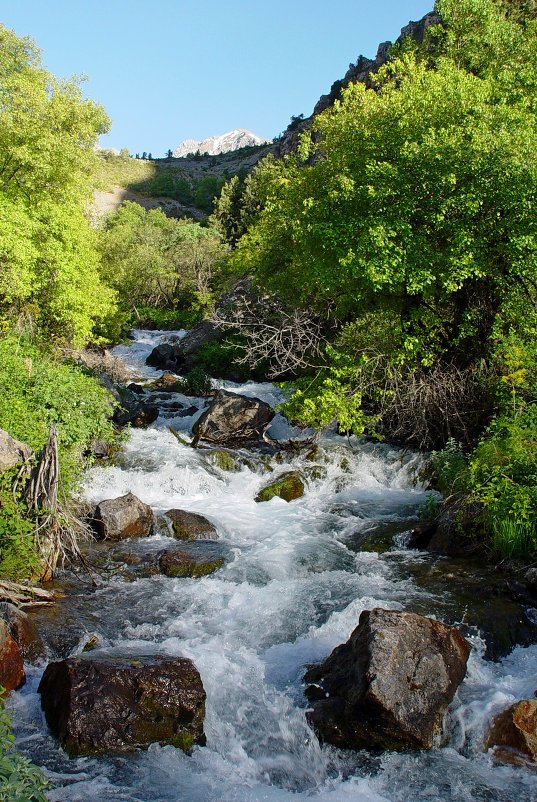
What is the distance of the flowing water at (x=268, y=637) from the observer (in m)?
5.99

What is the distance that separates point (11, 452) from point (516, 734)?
8.89 metres

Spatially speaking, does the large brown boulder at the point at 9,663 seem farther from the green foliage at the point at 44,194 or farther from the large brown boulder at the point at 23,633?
the green foliage at the point at 44,194

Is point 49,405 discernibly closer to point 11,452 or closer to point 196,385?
point 11,452

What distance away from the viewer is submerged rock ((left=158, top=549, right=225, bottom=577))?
10734 mm

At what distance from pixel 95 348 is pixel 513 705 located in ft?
82.6

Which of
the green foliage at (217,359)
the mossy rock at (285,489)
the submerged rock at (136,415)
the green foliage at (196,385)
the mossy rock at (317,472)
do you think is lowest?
the mossy rock at (285,489)

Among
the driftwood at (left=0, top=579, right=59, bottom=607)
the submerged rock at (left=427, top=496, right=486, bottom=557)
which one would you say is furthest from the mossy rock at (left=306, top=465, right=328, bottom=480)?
the driftwood at (left=0, top=579, right=59, bottom=607)

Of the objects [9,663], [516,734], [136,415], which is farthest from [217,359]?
[516,734]

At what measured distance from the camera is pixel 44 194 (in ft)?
63.2

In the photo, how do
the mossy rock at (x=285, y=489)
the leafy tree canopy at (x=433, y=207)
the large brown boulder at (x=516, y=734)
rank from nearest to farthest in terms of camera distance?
the large brown boulder at (x=516, y=734)
the leafy tree canopy at (x=433, y=207)
the mossy rock at (x=285, y=489)

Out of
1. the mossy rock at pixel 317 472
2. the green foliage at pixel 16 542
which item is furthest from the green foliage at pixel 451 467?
the green foliage at pixel 16 542

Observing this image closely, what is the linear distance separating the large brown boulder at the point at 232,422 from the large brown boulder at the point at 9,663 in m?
11.2

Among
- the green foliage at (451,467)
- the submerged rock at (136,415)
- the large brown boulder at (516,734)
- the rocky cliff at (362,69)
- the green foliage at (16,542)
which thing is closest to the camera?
the large brown boulder at (516,734)

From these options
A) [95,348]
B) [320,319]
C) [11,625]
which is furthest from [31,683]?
[95,348]
